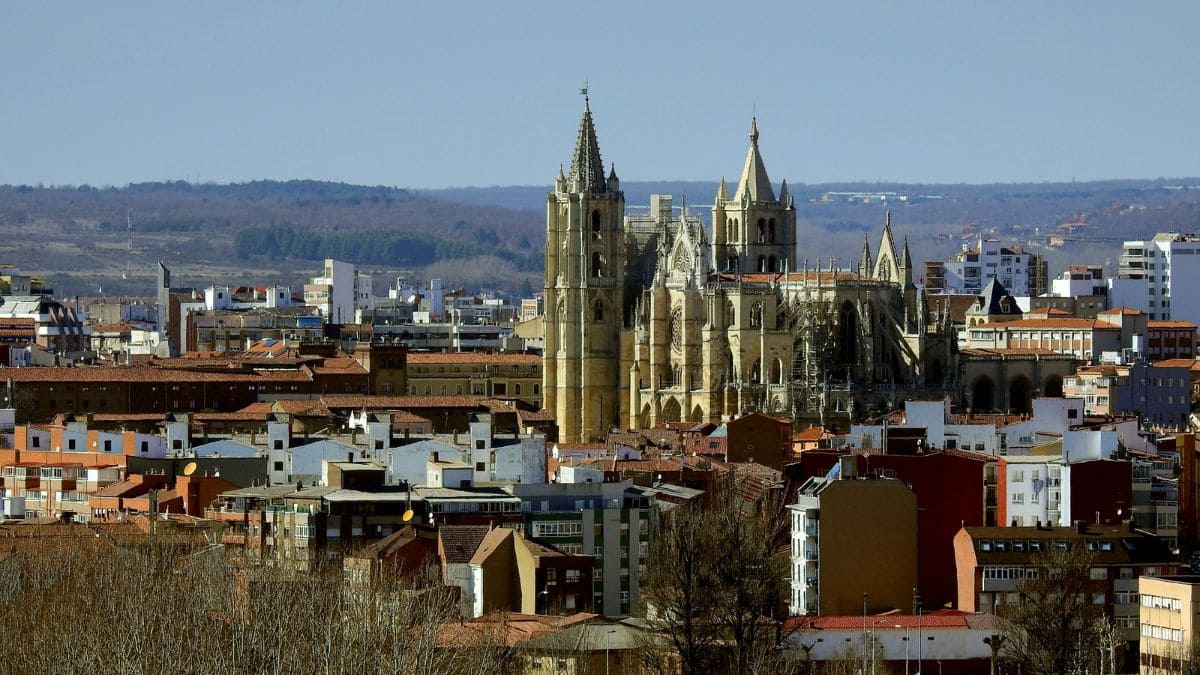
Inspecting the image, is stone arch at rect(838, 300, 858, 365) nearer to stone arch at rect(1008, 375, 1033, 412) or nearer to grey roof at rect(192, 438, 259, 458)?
stone arch at rect(1008, 375, 1033, 412)

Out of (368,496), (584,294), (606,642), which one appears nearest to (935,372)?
(584,294)

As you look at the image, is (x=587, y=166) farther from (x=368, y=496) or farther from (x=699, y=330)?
(x=368, y=496)

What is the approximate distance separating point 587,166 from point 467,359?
41.8ft

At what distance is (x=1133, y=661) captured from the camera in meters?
71.1

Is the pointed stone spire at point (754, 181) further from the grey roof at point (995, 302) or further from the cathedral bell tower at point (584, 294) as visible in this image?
the grey roof at point (995, 302)

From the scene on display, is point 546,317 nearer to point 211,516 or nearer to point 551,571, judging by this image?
point 211,516

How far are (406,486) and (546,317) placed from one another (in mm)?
64556

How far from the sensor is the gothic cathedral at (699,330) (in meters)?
141

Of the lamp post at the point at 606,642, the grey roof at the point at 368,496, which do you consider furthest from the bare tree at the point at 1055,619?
the grey roof at the point at 368,496

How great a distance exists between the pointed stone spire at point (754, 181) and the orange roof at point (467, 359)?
454 inches

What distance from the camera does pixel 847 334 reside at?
474 ft

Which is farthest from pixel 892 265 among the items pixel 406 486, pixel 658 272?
pixel 406 486

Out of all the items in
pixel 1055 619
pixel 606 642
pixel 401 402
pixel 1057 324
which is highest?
pixel 1055 619

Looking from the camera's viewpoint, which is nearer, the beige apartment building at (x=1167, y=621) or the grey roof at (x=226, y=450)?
the beige apartment building at (x=1167, y=621)
